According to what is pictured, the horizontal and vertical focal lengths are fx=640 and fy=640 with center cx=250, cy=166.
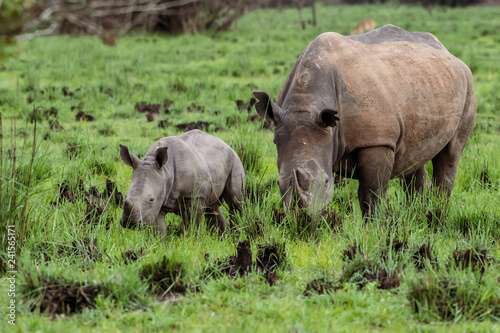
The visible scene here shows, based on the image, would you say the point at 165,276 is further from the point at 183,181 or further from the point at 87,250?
the point at 183,181

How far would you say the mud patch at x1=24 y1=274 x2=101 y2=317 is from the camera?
316 cm

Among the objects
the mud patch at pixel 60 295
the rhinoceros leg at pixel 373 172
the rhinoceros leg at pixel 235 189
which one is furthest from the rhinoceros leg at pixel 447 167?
the mud patch at pixel 60 295

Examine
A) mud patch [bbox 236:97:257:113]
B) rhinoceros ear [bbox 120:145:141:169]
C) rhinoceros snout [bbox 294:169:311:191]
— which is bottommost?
mud patch [bbox 236:97:257:113]

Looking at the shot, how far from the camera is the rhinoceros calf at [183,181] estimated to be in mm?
4297

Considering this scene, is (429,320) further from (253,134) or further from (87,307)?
(253,134)

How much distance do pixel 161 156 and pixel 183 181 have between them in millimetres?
352

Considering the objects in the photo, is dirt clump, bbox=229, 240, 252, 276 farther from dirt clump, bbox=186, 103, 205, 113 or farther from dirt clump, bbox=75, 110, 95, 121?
dirt clump, bbox=186, 103, 205, 113

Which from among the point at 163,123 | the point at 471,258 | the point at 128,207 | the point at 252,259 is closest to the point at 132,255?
the point at 128,207

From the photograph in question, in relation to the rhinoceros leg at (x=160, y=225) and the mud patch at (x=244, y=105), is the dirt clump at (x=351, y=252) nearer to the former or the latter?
the rhinoceros leg at (x=160, y=225)

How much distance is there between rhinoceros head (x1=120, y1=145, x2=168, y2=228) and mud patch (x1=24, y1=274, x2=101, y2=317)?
93cm

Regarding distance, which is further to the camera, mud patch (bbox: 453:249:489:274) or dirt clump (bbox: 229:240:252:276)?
dirt clump (bbox: 229:240:252:276)

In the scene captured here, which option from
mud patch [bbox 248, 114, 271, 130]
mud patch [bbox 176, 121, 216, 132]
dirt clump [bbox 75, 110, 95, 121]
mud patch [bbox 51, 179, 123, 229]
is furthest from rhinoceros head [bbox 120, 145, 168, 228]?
dirt clump [bbox 75, 110, 95, 121]

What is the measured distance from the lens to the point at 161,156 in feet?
14.5

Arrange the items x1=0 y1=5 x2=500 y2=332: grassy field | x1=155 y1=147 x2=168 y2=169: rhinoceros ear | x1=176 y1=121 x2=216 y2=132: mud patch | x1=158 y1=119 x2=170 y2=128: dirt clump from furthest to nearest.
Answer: x1=158 y1=119 x2=170 y2=128: dirt clump → x1=176 y1=121 x2=216 y2=132: mud patch → x1=155 y1=147 x2=168 y2=169: rhinoceros ear → x1=0 y1=5 x2=500 y2=332: grassy field
